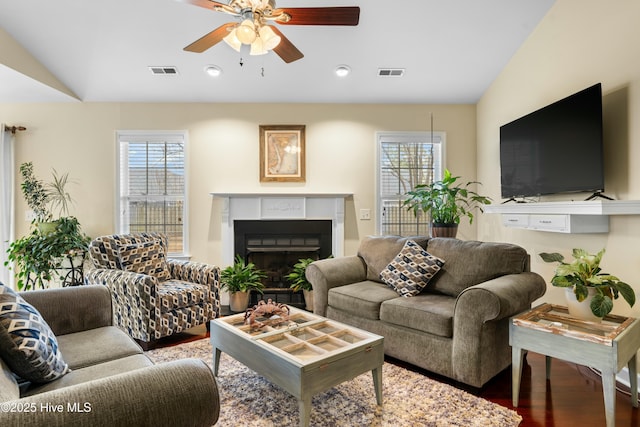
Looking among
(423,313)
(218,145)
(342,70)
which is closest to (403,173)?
(342,70)

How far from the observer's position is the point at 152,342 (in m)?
2.87

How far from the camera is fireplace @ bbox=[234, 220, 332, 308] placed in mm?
4355

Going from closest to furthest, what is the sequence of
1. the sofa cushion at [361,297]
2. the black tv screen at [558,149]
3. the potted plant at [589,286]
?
the potted plant at [589,286] → the black tv screen at [558,149] → the sofa cushion at [361,297]

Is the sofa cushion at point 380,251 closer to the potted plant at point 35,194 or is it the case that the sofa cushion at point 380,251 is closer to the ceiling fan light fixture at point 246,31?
the ceiling fan light fixture at point 246,31

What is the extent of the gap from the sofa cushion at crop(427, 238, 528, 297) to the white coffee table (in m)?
1.04

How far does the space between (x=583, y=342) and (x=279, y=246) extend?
3190mm

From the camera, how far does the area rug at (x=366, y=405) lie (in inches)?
73.9

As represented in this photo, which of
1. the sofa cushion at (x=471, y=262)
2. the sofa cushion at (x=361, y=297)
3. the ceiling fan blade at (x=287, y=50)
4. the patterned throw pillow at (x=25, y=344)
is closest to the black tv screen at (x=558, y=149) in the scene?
the sofa cushion at (x=471, y=262)

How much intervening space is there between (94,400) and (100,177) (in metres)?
4.04

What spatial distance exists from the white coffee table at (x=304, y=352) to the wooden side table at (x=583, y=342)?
32.0 inches

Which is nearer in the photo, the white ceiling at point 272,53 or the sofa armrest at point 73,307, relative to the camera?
the sofa armrest at point 73,307

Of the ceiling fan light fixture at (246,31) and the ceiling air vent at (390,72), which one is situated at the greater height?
the ceiling air vent at (390,72)

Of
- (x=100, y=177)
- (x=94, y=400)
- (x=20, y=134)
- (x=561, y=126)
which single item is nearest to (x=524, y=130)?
(x=561, y=126)

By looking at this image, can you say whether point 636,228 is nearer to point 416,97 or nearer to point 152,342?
point 416,97
